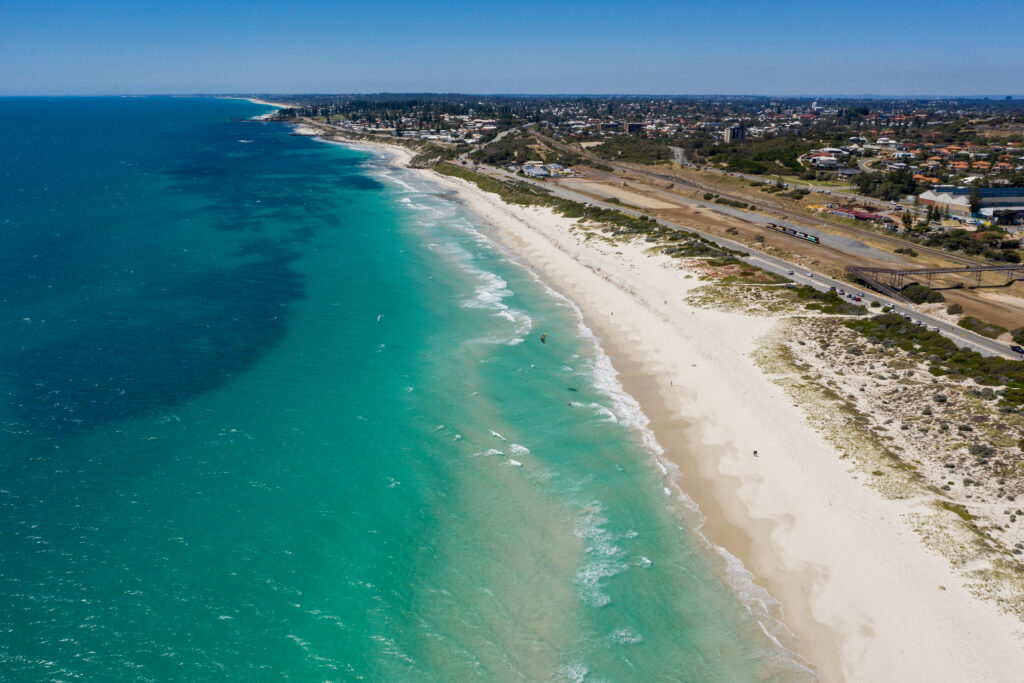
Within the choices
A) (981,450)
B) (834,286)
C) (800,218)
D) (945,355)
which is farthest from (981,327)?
(800,218)

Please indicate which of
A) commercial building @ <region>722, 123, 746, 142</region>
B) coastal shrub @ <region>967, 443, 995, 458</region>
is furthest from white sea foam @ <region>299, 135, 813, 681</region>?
commercial building @ <region>722, 123, 746, 142</region>

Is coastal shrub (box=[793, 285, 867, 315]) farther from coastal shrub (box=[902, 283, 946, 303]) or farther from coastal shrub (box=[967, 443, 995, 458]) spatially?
coastal shrub (box=[967, 443, 995, 458])

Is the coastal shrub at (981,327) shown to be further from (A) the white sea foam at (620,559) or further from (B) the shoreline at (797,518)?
(A) the white sea foam at (620,559)

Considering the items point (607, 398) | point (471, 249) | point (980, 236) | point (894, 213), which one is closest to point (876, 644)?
point (607, 398)

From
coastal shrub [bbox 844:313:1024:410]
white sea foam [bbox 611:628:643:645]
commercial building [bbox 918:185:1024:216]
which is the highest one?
commercial building [bbox 918:185:1024:216]

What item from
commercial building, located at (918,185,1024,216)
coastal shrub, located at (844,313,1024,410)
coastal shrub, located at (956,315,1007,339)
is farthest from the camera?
commercial building, located at (918,185,1024,216)
